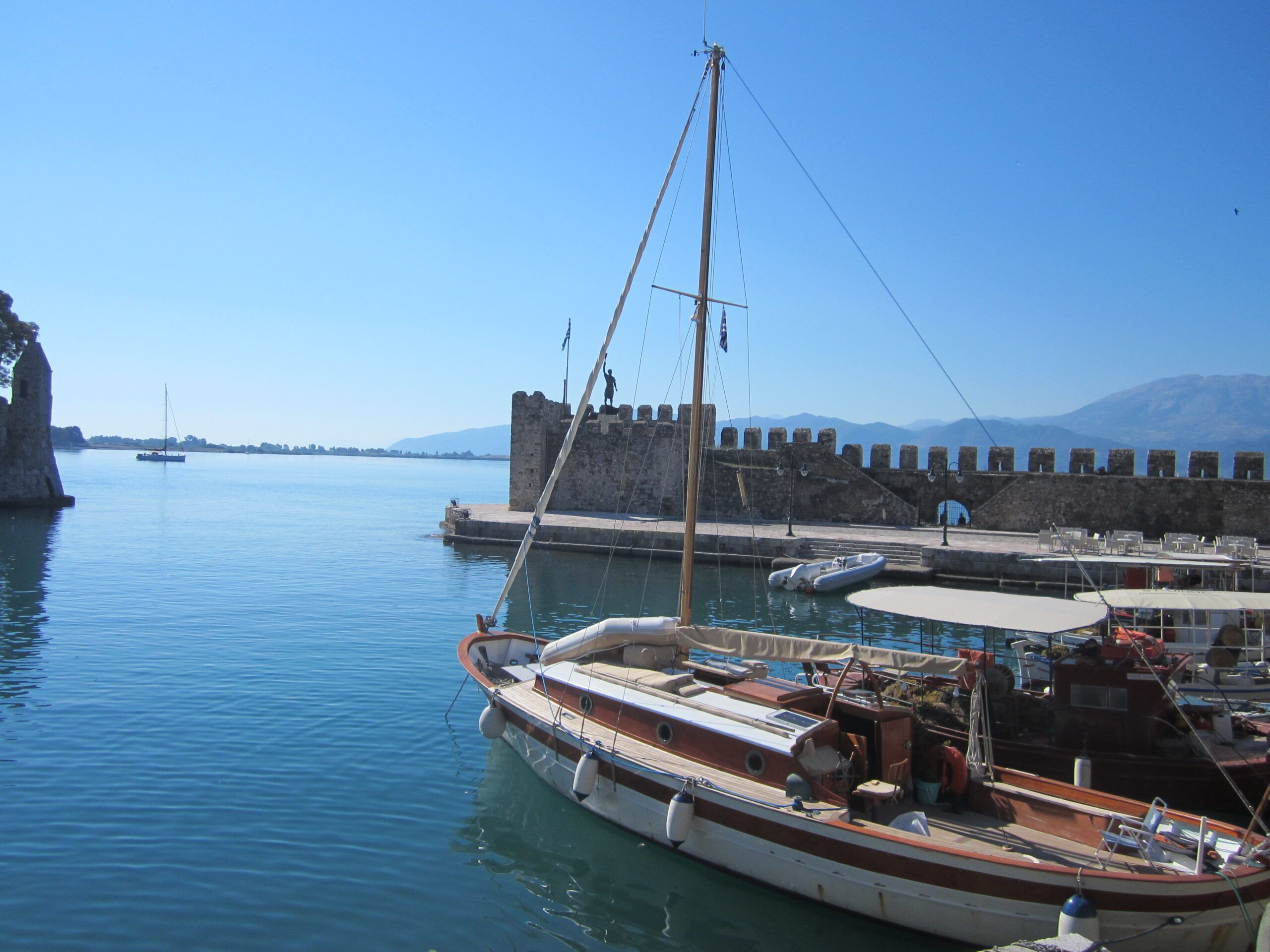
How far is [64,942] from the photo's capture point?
20.4 feet

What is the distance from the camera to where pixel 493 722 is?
9.54m

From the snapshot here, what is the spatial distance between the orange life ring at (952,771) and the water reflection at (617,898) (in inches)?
60.5

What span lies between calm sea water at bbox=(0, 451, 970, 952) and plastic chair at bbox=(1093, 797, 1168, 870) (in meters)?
1.43

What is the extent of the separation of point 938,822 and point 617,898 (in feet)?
8.65

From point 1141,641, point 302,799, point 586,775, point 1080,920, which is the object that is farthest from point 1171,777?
point 302,799

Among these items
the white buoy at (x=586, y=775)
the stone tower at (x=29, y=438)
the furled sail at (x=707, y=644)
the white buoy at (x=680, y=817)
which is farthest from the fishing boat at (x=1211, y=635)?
the stone tower at (x=29, y=438)

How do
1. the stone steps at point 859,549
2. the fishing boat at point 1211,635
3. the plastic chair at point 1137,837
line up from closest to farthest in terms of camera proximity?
the plastic chair at point 1137,837
the fishing boat at point 1211,635
the stone steps at point 859,549

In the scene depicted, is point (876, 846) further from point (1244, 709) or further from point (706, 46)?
point (706, 46)

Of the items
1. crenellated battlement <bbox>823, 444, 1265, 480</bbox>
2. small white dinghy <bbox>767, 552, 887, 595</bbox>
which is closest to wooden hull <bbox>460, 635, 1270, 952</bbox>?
small white dinghy <bbox>767, 552, 887, 595</bbox>

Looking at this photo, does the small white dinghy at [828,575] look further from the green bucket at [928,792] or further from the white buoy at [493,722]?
the green bucket at [928,792]

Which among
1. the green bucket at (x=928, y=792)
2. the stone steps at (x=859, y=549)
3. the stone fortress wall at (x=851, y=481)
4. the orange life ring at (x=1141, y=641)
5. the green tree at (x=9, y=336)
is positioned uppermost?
the green tree at (x=9, y=336)

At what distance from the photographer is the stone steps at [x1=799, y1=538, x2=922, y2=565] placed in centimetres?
2380

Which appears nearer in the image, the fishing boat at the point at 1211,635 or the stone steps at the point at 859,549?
the fishing boat at the point at 1211,635

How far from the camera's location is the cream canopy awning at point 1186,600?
33.6 feet
